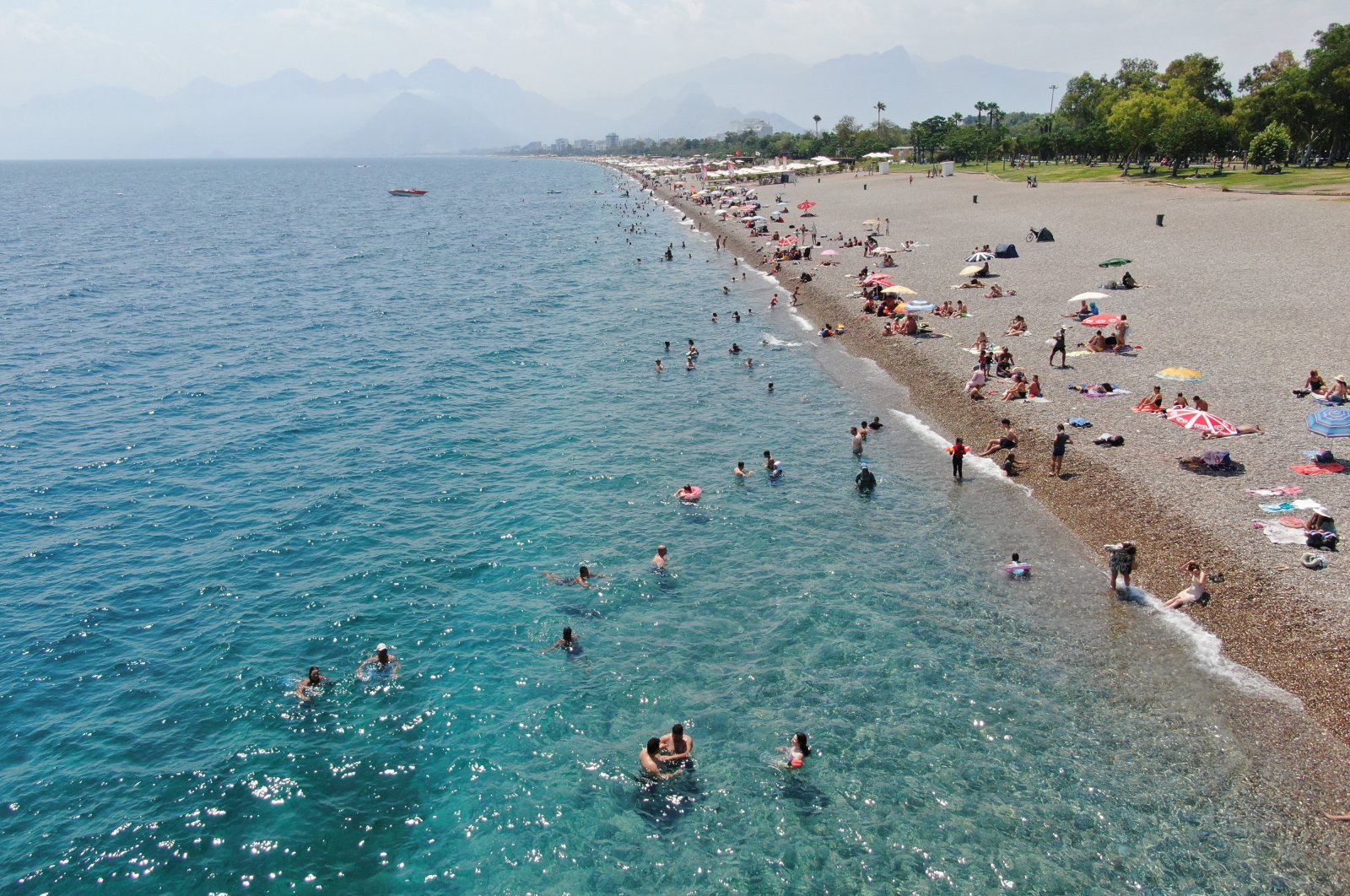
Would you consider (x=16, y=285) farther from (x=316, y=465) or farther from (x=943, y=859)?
(x=943, y=859)

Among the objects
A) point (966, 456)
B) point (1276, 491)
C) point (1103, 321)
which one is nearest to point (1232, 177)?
point (1103, 321)

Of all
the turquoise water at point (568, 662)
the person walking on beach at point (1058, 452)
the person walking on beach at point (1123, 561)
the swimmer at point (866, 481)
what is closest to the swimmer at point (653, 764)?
the turquoise water at point (568, 662)

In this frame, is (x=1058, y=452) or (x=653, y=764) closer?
(x=653, y=764)

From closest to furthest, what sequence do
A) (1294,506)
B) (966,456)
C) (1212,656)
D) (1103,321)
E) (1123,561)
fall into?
(1212,656) < (1123,561) < (1294,506) < (966,456) < (1103,321)

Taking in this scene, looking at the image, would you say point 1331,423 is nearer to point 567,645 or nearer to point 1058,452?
point 1058,452

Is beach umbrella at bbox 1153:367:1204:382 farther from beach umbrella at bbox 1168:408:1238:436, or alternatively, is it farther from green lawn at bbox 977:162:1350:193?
green lawn at bbox 977:162:1350:193

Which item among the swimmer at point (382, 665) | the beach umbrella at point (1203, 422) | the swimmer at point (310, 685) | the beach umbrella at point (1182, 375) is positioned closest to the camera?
the swimmer at point (310, 685)

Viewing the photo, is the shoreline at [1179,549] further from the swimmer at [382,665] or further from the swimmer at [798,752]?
the swimmer at [382,665]

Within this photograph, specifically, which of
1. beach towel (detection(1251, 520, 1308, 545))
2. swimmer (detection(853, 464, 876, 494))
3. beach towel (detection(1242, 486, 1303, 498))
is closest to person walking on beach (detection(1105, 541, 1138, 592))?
beach towel (detection(1251, 520, 1308, 545))
